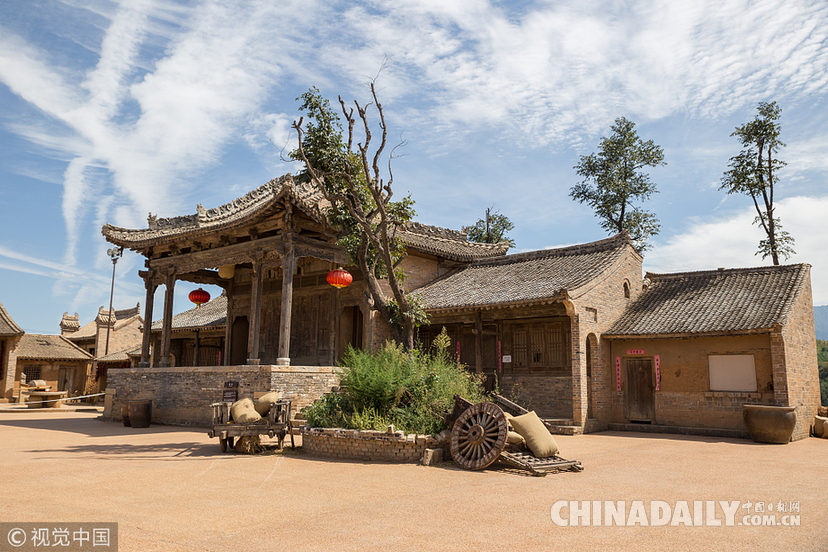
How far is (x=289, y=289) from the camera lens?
13.5 metres

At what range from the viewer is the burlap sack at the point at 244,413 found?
31.1ft

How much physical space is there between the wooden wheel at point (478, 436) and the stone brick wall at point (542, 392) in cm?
654

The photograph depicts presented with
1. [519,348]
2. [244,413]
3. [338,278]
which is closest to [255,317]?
[338,278]

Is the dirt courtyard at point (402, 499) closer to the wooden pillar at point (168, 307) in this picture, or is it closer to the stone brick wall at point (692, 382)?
the stone brick wall at point (692, 382)

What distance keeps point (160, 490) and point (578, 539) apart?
14.1 feet

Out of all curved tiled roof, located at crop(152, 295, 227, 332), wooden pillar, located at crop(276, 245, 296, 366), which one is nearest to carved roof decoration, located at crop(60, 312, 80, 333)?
curved tiled roof, located at crop(152, 295, 227, 332)

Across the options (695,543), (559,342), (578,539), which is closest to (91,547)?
(578,539)

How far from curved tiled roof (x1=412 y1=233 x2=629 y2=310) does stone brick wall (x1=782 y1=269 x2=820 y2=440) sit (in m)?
4.16

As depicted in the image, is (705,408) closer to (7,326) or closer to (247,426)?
(247,426)

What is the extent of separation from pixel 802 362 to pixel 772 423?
2.87 m

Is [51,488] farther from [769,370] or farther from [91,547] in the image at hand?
[769,370]

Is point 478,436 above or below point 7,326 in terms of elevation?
below

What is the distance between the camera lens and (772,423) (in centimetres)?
1135

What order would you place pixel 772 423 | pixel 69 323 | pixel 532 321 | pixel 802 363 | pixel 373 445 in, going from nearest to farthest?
1. pixel 373 445
2. pixel 772 423
3. pixel 802 363
4. pixel 532 321
5. pixel 69 323
